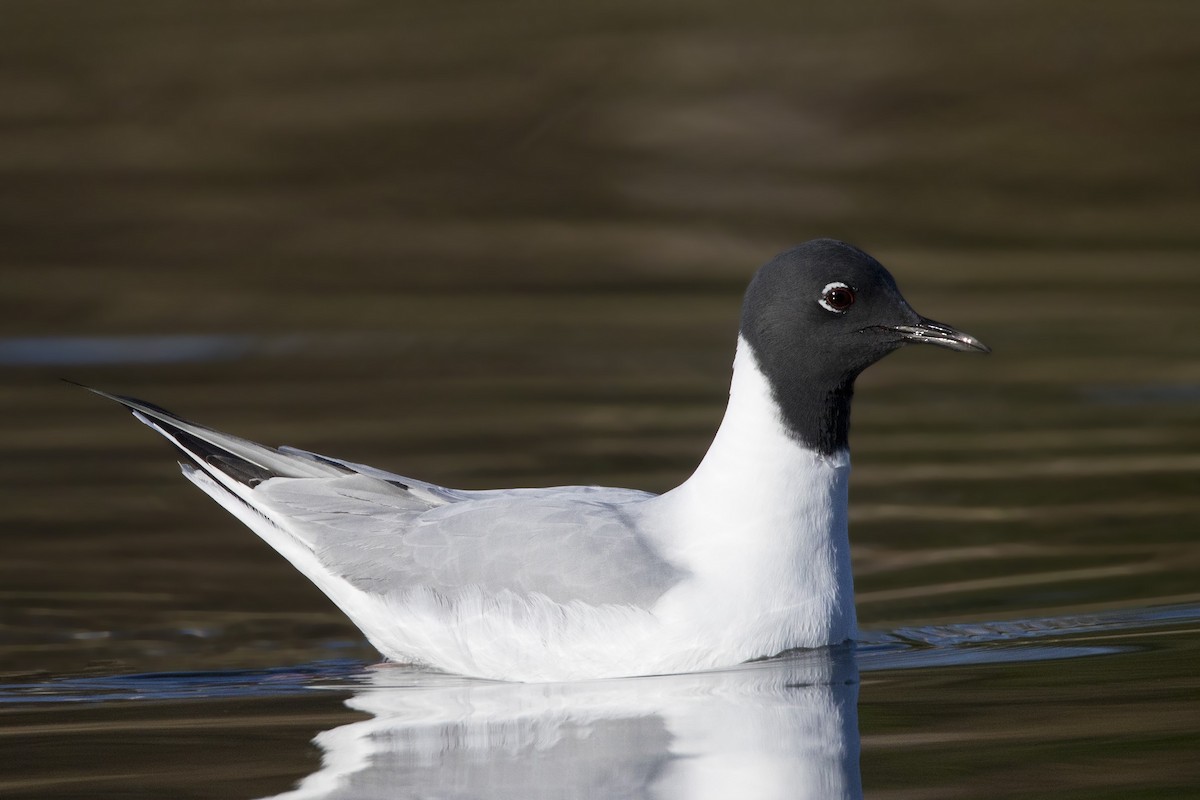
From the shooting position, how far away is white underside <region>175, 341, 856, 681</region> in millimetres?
6836

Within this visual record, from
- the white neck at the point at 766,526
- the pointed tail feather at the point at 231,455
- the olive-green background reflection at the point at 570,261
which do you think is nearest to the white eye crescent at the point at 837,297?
the white neck at the point at 766,526

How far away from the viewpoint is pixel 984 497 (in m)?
9.64

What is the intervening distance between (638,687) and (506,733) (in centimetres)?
64

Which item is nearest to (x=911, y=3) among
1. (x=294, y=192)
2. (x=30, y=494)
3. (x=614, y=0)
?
(x=614, y=0)

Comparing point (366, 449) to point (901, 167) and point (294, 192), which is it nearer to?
point (294, 192)

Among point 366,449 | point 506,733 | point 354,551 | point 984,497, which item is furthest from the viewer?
point 366,449

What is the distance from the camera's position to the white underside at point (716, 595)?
684cm

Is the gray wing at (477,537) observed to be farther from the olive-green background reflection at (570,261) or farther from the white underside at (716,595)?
the olive-green background reflection at (570,261)

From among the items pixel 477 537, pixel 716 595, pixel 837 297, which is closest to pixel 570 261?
pixel 477 537

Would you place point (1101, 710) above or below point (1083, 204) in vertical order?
below

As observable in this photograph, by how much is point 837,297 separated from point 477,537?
5.31 feet

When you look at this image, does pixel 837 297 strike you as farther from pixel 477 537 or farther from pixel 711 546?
pixel 477 537

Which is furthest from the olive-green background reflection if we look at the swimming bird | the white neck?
the white neck

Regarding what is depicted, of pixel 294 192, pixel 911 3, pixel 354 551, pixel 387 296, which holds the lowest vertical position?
pixel 354 551
